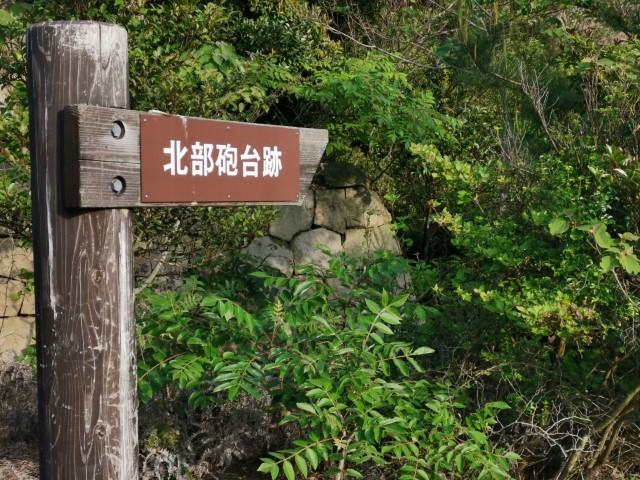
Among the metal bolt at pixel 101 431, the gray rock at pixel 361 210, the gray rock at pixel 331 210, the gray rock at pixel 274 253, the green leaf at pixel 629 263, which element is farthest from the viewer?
the gray rock at pixel 361 210

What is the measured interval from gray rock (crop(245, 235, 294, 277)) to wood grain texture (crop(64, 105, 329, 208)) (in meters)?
4.72

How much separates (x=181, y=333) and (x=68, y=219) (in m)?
1.50

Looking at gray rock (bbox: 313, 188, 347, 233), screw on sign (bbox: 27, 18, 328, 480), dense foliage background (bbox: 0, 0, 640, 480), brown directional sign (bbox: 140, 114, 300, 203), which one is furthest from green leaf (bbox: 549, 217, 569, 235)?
gray rock (bbox: 313, 188, 347, 233)

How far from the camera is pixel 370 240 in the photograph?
7652 millimetres

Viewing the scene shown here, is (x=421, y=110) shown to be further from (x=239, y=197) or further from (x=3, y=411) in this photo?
(x=239, y=197)

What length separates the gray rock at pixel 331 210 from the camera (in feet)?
24.5

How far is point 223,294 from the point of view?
4602mm

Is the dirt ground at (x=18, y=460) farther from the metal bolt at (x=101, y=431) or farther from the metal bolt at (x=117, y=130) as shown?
the metal bolt at (x=117, y=130)

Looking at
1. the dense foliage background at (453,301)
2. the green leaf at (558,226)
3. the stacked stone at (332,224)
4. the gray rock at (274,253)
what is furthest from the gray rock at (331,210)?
the green leaf at (558,226)

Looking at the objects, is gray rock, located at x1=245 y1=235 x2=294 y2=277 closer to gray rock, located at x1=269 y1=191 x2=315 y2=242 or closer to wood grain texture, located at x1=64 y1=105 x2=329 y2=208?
gray rock, located at x1=269 y1=191 x2=315 y2=242

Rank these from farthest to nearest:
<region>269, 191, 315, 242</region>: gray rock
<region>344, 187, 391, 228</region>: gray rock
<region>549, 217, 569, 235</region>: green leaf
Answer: <region>344, 187, 391, 228</region>: gray rock
<region>269, 191, 315, 242</region>: gray rock
<region>549, 217, 569, 235</region>: green leaf

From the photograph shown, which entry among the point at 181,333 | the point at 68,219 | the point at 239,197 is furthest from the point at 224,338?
the point at 68,219

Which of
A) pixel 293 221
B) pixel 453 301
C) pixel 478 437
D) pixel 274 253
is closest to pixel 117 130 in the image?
pixel 478 437

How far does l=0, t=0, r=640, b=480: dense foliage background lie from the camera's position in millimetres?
3368
